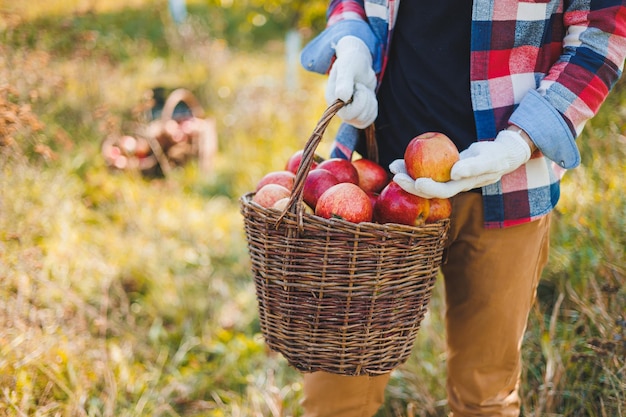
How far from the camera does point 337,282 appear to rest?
129 centimetres

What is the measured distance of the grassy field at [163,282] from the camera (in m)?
2.05

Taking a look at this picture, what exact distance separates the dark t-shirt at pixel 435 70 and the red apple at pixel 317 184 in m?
0.25

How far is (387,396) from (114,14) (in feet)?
23.7

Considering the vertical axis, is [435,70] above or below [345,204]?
above

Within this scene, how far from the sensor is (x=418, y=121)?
151 centimetres

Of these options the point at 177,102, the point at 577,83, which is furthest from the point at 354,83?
the point at 177,102

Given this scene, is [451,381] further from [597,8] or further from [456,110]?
[597,8]

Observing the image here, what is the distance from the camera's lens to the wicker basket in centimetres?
125

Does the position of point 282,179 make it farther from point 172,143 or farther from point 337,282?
point 172,143

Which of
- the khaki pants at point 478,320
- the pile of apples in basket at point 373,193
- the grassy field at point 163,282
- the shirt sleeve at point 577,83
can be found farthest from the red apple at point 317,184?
the grassy field at point 163,282

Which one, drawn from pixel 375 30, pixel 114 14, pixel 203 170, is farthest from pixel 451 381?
pixel 114 14

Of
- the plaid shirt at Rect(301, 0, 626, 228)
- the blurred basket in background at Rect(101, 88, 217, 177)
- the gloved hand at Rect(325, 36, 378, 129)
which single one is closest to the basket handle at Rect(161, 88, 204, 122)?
the blurred basket in background at Rect(101, 88, 217, 177)

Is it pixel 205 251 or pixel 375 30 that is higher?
pixel 375 30

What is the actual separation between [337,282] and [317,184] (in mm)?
274
